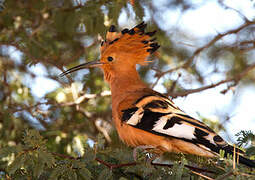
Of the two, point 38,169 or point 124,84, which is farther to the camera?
point 124,84

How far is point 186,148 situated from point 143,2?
4.82 ft

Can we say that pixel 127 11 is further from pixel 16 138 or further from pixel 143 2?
pixel 16 138

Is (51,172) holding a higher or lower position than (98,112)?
lower

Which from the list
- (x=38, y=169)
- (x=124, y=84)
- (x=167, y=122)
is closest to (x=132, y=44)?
(x=124, y=84)

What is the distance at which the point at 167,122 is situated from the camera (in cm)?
215

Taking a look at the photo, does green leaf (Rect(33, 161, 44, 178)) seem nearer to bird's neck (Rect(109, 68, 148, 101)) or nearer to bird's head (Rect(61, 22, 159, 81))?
bird's neck (Rect(109, 68, 148, 101))

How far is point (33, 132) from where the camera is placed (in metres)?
1.71

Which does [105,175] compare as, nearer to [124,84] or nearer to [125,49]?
[124,84]

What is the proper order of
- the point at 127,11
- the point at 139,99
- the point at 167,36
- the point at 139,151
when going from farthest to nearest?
the point at 167,36 < the point at 127,11 < the point at 139,99 < the point at 139,151

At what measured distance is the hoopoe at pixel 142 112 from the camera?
2.06 meters

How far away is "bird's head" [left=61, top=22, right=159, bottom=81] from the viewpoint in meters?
2.76

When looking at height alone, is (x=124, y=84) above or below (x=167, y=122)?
above

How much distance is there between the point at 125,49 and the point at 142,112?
0.68 meters

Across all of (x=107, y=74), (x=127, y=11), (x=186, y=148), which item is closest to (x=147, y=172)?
(x=186, y=148)
